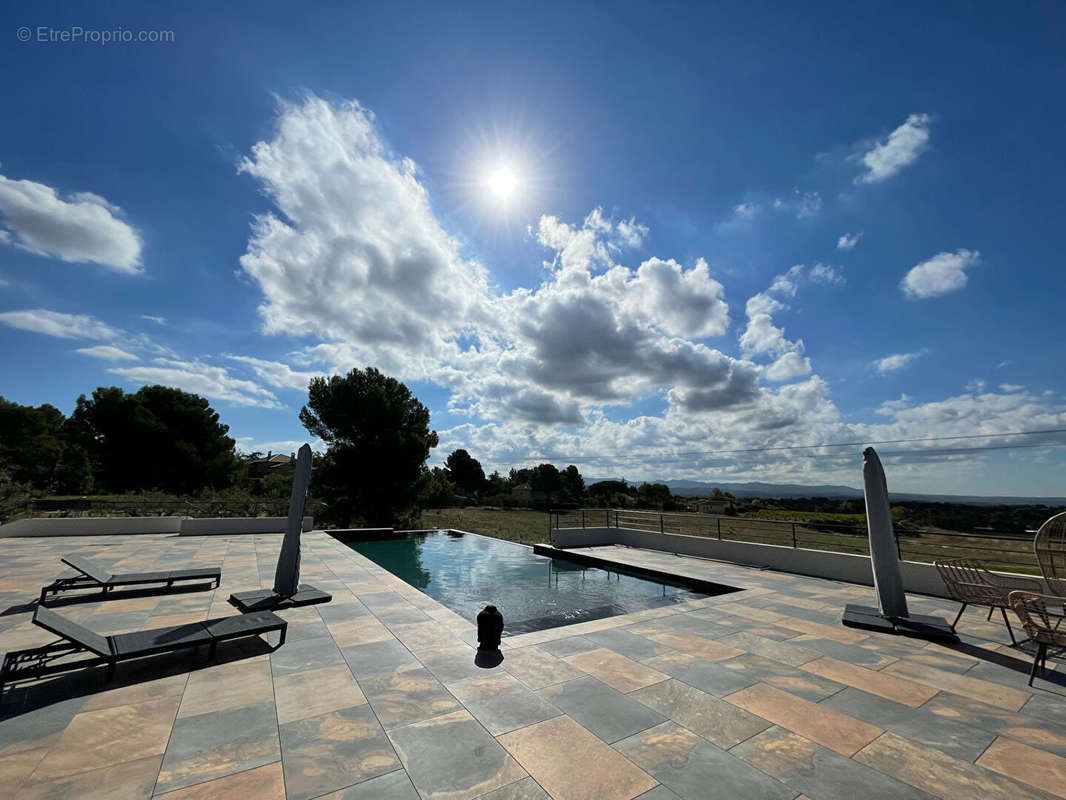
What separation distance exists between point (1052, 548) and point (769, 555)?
4758mm

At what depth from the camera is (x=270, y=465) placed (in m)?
61.2

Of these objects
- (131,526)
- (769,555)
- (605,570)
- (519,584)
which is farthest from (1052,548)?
(131,526)

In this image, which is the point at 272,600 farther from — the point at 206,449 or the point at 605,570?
the point at 206,449

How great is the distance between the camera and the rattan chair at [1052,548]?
548 centimetres

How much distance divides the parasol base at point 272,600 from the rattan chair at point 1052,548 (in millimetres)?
10000

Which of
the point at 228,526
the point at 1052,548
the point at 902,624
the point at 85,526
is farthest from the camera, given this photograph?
the point at 228,526

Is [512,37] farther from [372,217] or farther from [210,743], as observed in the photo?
[210,743]

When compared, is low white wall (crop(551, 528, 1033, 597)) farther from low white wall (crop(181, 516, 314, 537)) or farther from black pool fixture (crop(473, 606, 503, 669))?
low white wall (crop(181, 516, 314, 537))

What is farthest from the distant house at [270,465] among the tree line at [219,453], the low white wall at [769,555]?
the low white wall at [769,555]

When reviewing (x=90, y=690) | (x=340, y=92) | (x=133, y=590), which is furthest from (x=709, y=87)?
(x=133, y=590)

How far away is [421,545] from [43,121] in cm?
1527

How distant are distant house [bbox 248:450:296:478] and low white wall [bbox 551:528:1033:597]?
146ft

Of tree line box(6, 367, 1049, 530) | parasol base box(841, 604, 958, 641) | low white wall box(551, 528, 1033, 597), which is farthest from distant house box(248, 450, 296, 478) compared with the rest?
parasol base box(841, 604, 958, 641)

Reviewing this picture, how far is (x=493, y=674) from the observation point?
4109mm
